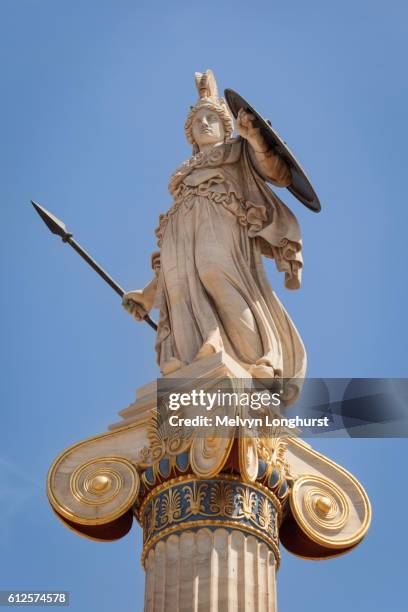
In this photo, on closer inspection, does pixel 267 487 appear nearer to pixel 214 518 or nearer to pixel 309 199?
pixel 214 518

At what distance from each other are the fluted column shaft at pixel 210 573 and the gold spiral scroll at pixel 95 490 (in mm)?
828

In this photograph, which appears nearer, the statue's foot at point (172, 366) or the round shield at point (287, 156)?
the statue's foot at point (172, 366)

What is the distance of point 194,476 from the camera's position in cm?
1550


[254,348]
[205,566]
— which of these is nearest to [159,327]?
[254,348]

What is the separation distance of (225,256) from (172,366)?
188 centimetres

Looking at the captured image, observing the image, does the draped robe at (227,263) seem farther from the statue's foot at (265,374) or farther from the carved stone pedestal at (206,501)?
the carved stone pedestal at (206,501)

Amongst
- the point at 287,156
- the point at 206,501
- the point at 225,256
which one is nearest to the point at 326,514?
the point at 206,501

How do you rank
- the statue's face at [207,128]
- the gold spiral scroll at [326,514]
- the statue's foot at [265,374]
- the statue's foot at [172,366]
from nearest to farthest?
Result: the gold spiral scroll at [326,514], the statue's foot at [265,374], the statue's foot at [172,366], the statue's face at [207,128]

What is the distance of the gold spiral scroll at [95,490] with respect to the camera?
52.2ft

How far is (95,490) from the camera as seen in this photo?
16.1m

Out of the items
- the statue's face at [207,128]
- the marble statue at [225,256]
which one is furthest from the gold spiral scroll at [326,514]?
the statue's face at [207,128]

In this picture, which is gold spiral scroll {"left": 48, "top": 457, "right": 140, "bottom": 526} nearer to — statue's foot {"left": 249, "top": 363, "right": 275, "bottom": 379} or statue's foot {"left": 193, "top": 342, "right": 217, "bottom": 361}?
statue's foot {"left": 193, "top": 342, "right": 217, "bottom": 361}

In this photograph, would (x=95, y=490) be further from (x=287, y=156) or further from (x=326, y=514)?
(x=287, y=156)

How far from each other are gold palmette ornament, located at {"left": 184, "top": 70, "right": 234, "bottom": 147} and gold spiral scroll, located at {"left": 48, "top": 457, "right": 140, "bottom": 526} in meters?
Result: 5.72
